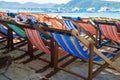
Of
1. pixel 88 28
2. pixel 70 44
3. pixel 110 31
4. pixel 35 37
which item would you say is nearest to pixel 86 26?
pixel 88 28

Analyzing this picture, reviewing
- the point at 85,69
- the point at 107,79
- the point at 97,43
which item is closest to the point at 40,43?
the point at 85,69

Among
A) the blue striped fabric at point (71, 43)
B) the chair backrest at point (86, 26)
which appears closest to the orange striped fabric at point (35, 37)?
the blue striped fabric at point (71, 43)

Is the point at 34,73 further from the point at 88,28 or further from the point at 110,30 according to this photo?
the point at 88,28

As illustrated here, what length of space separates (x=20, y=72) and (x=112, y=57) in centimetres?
145

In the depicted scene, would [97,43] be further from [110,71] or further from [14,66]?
[14,66]

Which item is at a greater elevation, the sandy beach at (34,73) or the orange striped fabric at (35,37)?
the orange striped fabric at (35,37)

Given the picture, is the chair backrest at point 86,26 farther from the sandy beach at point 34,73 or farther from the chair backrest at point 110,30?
the sandy beach at point 34,73

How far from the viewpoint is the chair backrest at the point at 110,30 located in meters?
4.42

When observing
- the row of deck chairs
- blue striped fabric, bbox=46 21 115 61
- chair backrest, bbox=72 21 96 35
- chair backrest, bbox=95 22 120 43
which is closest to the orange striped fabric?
the row of deck chairs

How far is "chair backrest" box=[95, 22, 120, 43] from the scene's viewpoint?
14.5ft

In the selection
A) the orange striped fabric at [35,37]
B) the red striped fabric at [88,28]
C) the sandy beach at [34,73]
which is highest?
the orange striped fabric at [35,37]

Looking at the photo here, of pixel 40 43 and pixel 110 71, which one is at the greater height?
pixel 40 43

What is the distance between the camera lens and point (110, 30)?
14.8ft

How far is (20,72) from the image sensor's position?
11.5 ft
